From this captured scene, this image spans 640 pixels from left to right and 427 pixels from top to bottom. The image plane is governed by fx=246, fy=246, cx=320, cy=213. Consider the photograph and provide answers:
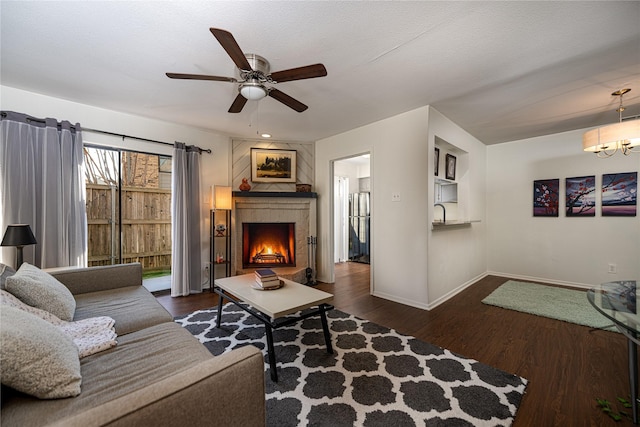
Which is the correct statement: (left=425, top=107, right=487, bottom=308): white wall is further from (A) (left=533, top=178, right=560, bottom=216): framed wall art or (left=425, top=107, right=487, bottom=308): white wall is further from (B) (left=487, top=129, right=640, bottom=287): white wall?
(A) (left=533, top=178, right=560, bottom=216): framed wall art

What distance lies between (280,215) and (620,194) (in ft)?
16.5

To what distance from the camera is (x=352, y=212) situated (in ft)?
20.5

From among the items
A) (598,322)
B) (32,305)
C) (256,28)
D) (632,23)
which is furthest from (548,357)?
(32,305)

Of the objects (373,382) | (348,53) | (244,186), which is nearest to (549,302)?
(373,382)

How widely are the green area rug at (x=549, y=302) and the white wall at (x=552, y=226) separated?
1.61ft

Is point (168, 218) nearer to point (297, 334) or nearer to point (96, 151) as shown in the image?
point (96, 151)

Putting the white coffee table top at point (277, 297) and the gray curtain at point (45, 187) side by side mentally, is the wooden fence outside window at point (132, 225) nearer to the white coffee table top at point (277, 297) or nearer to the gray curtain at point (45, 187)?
the gray curtain at point (45, 187)

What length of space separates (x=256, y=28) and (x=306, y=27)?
35 cm

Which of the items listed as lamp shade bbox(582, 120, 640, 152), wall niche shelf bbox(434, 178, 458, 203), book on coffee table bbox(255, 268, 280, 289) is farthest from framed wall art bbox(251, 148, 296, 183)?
lamp shade bbox(582, 120, 640, 152)

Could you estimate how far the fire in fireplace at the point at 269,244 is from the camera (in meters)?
4.21

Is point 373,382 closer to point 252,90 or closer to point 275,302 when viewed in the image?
point 275,302

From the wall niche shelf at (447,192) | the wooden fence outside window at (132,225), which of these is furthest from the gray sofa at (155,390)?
the wall niche shelf at (447,192)

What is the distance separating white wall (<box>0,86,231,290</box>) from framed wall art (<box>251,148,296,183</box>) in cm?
44

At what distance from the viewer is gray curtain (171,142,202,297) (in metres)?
3.51
